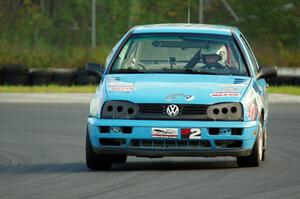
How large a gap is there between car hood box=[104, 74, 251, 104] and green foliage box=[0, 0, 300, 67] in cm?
4256

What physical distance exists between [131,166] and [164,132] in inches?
49.8

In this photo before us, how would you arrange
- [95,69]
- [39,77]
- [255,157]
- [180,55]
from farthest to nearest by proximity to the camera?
[39,77] < [180,55] < [95,69] < [255,157]

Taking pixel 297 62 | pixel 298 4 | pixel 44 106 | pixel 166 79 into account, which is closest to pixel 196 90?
pixel 166 79

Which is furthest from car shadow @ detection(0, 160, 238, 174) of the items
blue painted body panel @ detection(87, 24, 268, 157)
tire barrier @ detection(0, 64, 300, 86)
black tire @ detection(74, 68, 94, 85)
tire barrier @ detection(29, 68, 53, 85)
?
tire barrier @ detection(29, 68, 53, 85)

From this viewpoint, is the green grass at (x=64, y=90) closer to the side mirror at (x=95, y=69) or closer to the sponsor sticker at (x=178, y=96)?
the side mirror at (x=95, y=69)

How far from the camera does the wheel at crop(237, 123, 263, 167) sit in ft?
45.3

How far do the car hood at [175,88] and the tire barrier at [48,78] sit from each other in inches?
949

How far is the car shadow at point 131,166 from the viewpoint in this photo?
13852 mm

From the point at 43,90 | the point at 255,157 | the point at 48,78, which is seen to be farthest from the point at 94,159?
the point at 48,78

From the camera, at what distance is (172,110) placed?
13.4m

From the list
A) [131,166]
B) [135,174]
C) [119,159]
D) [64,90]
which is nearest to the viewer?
[135,174]

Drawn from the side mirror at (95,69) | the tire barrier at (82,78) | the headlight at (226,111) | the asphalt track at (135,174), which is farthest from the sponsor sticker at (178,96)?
the tire barrier at (82,78)

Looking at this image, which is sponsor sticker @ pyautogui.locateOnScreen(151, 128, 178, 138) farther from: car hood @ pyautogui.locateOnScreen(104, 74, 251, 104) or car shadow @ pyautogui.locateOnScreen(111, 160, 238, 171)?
car shadow @ pyautogui.locateOnScreen(111, 160, 238, 171)

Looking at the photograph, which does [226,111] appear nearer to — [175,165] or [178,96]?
[178,96]
